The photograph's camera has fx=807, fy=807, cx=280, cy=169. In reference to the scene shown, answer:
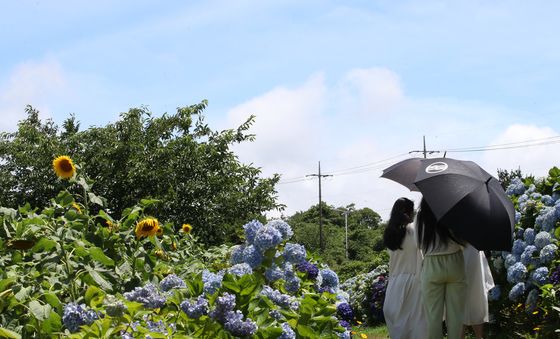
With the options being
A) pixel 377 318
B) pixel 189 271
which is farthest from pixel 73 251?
pixel 377 318

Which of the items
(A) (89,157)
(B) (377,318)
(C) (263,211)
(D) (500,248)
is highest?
(A) (89,157)

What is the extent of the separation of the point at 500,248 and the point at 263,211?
7.12m

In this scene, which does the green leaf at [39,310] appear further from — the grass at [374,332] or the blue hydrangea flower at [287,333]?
the grass at [374,332]

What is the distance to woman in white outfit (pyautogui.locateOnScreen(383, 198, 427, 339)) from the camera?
21.2 feet

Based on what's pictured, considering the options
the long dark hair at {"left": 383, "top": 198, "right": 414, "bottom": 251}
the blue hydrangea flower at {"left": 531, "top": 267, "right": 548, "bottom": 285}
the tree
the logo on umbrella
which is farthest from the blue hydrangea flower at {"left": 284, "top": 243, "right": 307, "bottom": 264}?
the tree

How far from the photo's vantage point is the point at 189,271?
4.09 m

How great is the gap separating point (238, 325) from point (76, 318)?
1.71ft

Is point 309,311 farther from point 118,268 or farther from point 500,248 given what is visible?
point 500,248

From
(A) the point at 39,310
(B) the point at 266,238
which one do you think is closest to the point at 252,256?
(B) the point at 266,238

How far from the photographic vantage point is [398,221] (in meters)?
6.39

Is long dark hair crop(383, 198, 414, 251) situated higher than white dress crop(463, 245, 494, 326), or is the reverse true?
long dark hair crop(383, 198, 414, 251)

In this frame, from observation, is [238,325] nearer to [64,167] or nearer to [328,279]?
[328,279]

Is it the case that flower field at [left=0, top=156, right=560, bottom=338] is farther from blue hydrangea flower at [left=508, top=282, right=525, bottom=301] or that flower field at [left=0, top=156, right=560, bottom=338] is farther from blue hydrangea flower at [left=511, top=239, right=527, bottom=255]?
blue hydrangea flower at [left=511, top=239, right=527, bottom=255]

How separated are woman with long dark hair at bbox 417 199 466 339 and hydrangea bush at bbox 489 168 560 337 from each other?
35.1 inches
